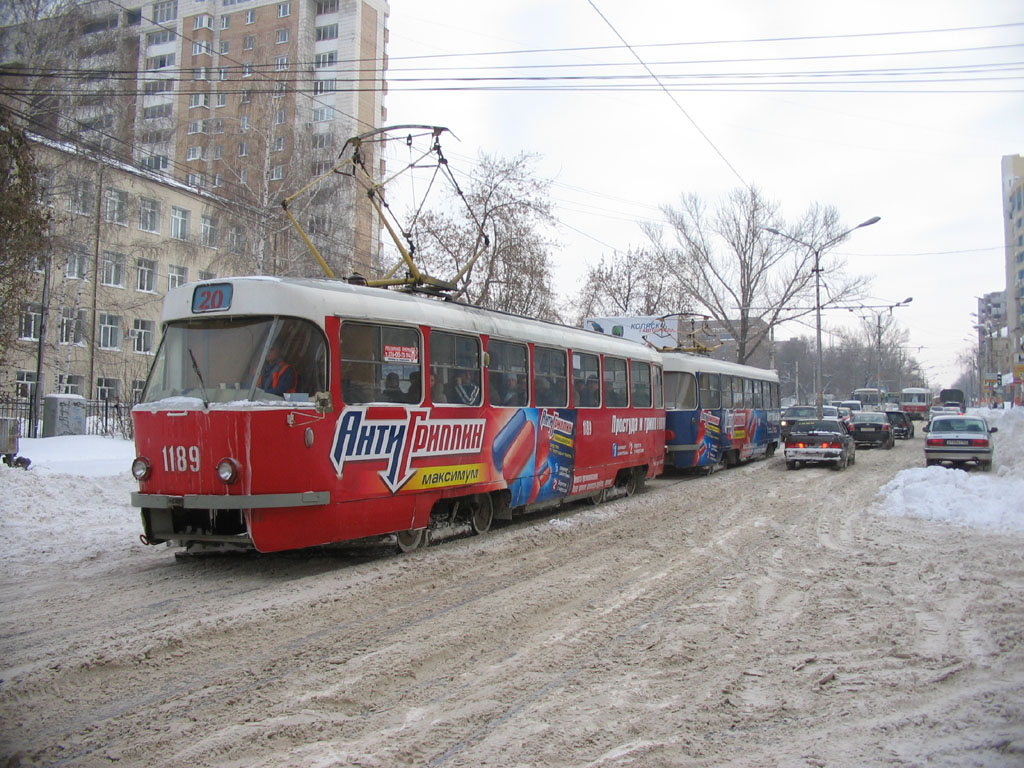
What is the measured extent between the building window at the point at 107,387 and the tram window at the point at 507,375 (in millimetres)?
30338

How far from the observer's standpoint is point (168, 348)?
8.43 meters

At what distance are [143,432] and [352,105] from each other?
1997 inches

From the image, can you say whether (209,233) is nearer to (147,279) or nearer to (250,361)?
(147,279)

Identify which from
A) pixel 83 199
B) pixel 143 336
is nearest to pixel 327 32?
pixel 143 336

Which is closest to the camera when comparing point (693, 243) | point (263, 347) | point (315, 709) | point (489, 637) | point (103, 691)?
point (315, 709)

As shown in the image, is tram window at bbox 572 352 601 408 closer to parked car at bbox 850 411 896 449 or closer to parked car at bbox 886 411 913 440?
parked car at bbox 850 411 896 449

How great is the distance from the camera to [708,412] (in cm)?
2120

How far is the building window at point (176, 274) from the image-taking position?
38.6m

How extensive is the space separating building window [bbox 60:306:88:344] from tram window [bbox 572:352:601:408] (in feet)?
80.2

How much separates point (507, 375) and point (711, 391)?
38.4ft

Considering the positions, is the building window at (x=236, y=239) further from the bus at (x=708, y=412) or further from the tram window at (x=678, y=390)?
the tram window at (x=678, y=390)

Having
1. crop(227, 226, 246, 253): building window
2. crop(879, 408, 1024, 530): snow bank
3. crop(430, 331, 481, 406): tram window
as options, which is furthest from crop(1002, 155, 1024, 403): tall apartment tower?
crop(430, 331, 481, 406): tram window

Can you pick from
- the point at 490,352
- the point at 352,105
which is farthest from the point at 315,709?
the point at 352,105

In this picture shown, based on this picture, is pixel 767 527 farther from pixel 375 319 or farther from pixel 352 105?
pixel 352 105
